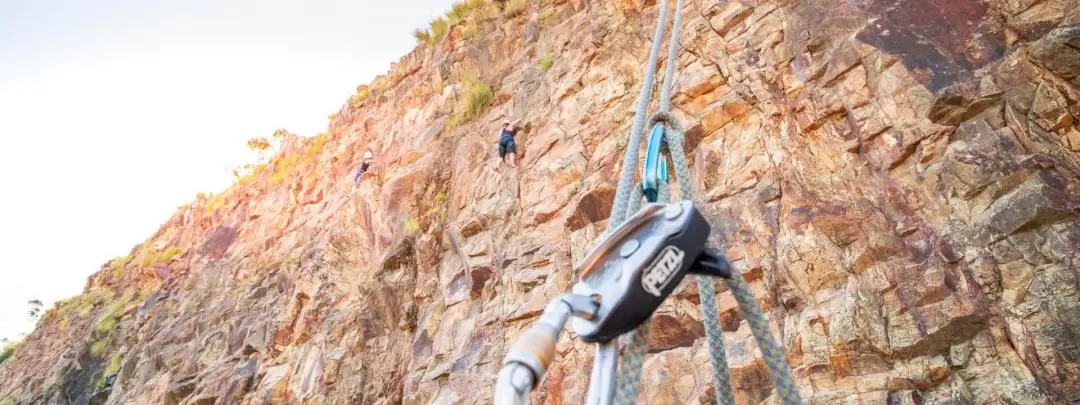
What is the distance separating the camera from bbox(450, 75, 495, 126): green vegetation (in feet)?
30.0

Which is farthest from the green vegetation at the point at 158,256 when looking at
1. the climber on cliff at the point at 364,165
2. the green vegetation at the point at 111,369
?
the climber on cliff at the point at 364,165

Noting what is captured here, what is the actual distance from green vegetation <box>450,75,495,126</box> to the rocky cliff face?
243 mm

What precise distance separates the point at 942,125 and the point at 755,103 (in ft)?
4.94

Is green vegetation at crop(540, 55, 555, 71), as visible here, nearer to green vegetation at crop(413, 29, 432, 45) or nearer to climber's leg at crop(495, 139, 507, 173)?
climber's leg at crop(495, 139, 507, 173)

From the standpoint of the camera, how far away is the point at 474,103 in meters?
9.23

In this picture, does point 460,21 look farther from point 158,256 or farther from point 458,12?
point 158,256

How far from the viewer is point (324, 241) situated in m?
9.20

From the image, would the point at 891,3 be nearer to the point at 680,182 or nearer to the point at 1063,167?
the point at 1063,167

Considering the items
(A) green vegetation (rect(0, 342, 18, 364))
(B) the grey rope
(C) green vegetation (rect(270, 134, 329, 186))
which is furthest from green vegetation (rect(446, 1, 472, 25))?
(A) green vegetation (rect(0, 342, 18, 364))

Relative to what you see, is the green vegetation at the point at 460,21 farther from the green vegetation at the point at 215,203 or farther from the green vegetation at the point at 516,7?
the green vegetation at the point at 215,203

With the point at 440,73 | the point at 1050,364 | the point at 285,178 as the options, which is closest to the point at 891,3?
the point at 1050,364

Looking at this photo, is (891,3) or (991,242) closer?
(991,242)

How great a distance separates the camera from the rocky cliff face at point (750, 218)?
321 cm

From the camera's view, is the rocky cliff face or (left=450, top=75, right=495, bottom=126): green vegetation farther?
(left=450, top=75, right=495, bottom=126): green vegetation
